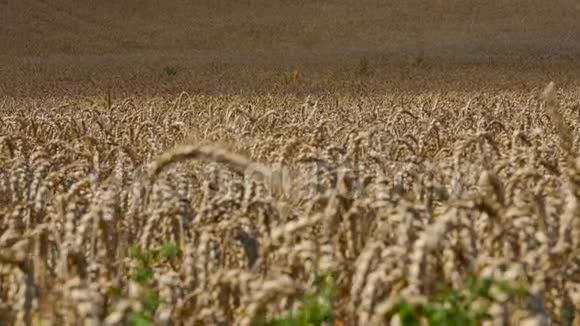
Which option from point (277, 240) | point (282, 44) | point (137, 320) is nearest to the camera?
point (137, 320)

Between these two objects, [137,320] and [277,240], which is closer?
[137,320]

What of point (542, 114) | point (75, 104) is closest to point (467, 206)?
point (542, 114)

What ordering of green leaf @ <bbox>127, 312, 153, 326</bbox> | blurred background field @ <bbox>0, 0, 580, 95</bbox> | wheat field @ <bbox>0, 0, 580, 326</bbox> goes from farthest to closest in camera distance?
1. blurred background field @ <bbox>0, 0, 580, 95</bbox>
2. green leaf @ <bbox>127, 312, 153, 326</bbox>
3. wheat field @ <bbox>0, 0, 580, 326</bbox>

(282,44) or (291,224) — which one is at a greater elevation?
(282,44)

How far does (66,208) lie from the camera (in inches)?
166

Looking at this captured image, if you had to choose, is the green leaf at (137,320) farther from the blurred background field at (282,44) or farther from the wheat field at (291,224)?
the blurred background field at (282,44)

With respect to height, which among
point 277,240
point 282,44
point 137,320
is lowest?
point 137,320

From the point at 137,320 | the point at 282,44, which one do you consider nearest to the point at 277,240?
the point at 137,320

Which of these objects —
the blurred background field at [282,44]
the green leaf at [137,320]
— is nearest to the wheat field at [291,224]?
the green leaf at [137,320]

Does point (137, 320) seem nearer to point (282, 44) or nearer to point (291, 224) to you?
point (291, 224)

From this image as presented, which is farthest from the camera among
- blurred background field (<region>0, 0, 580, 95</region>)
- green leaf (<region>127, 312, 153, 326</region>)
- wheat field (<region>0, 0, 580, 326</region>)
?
blurred background field (<region>0, 0, 580, 95</region>)

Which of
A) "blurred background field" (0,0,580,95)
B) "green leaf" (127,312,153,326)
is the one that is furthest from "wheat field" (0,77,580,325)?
"blurred background field" (0,0,580,95)

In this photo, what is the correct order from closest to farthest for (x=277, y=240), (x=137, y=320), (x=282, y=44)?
(x=137, y=320)
(x=277, y=240)
(x=282, y=44)

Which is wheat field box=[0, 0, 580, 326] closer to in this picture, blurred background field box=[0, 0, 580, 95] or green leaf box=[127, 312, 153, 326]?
green leaf box=[127, 312, 153, 326]
